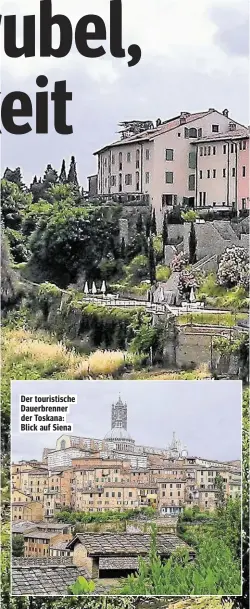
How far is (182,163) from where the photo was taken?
468cm

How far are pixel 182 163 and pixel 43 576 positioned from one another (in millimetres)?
1750

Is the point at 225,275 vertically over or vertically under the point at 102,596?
over

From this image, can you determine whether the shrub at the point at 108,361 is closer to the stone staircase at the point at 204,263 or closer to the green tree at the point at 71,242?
the green tree at the point at 71,242

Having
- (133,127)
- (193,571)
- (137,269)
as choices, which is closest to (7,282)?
(137,269)

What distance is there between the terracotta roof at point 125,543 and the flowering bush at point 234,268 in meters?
1.04

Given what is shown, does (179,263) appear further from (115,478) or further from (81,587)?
(81,587)

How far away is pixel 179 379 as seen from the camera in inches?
185

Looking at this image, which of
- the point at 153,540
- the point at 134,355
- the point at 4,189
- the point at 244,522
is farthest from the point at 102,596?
the point at 4,189

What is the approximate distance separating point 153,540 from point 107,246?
3.90 feet

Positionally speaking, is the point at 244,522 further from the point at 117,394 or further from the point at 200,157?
the point at 200,157

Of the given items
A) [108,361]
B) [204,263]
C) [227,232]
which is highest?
[227,232]

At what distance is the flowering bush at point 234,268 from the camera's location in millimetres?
4672

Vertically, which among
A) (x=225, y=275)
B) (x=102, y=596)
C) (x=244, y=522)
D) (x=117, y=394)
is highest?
(x=225, y=275)

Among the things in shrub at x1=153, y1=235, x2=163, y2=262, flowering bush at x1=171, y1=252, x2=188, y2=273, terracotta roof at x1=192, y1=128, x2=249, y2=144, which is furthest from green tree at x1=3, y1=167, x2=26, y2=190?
terracotta roof at x1=192, y1=128, x2=249, y2=144
